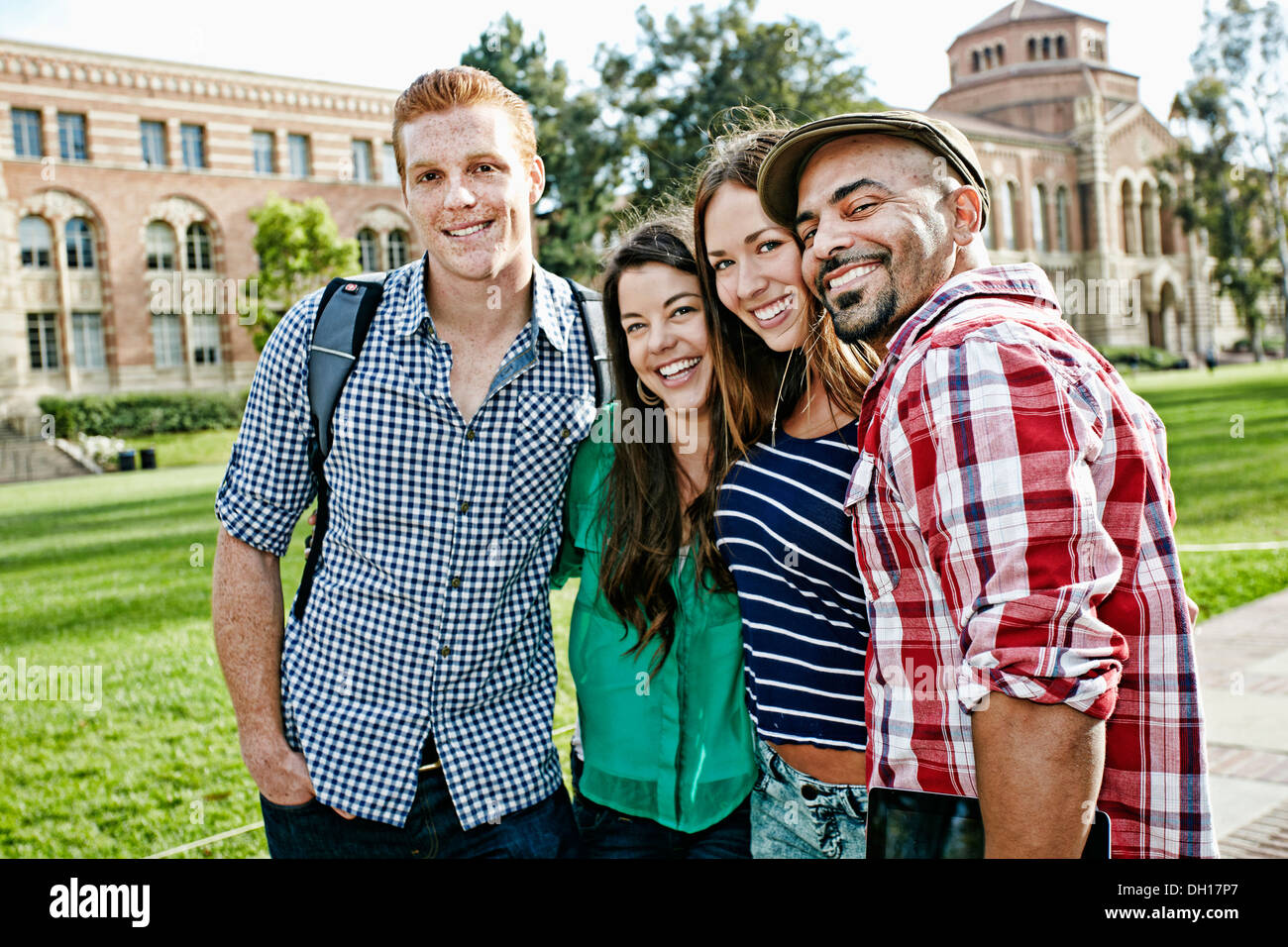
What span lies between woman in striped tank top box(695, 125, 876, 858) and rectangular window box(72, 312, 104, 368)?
4288cm

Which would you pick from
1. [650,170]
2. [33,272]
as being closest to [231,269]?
[33,272]

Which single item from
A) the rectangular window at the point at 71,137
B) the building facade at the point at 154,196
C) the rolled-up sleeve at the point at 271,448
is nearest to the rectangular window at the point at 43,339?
the building facade at the point at 154,196

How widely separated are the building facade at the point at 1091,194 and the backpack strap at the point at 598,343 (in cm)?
4542

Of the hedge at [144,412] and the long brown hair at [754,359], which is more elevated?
the hedge at [144,412]

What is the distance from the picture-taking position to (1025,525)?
5.08 ft

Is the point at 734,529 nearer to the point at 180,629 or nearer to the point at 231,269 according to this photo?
the point at 180,629

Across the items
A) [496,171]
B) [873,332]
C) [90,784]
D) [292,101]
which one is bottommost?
[90,784]

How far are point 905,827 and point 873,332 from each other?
98 centimetres

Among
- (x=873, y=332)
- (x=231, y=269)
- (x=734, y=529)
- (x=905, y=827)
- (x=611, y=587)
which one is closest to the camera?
(x=905, y=827)

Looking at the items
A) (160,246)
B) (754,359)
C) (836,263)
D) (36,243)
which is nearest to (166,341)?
(160,246)

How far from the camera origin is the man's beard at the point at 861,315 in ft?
6.68

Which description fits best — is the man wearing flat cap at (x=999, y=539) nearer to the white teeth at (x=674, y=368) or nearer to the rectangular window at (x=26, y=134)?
the white teeth at (x=674, y=368)

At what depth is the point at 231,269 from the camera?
42.1 meters

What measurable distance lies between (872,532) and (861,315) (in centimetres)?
47
